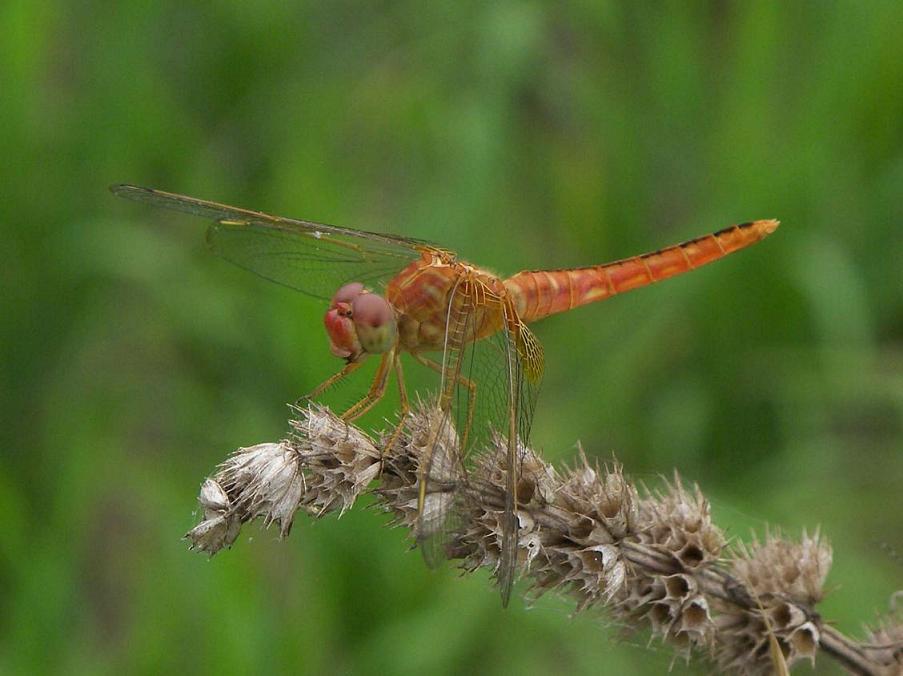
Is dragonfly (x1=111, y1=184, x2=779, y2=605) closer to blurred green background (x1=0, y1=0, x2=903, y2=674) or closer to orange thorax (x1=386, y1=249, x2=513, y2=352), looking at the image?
orange thorax (x1=386, y1=249, x2=513, y2=352)

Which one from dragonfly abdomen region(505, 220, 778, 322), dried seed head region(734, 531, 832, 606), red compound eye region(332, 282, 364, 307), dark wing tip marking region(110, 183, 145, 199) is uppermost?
dragonfly abdomen region(505, 220, 778, 322)

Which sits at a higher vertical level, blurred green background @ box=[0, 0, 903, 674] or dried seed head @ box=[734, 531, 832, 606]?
blurred green background @ box=[0, 0, 903, 674]

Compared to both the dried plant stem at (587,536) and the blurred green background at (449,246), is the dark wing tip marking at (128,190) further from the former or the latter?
the dried plant stem at (587,536)

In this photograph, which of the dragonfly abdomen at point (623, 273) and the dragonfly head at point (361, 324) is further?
the dragonfly abdomen at point (623, 273)

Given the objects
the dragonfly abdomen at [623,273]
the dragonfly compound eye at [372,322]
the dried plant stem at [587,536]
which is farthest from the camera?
the dragonfly abdomen at [623,273]

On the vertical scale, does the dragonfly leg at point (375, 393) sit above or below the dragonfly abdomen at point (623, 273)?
below

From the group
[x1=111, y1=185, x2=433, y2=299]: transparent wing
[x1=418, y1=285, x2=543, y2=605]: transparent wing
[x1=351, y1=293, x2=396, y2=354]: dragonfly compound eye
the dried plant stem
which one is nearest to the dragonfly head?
[x1=351, y1=293, x2=396, y2=354]: dragonfly compound eye

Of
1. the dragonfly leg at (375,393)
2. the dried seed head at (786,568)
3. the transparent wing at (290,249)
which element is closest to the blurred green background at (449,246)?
the transparent wing at (290,249)
